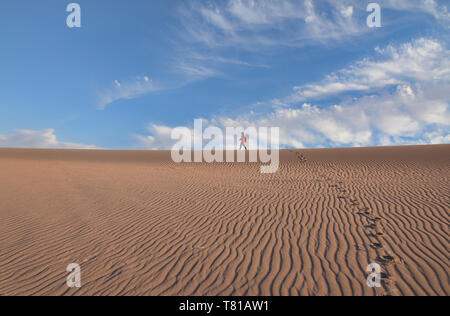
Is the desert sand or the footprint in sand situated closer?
the desert sand

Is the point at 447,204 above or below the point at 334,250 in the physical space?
above

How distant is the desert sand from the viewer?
Answer: 13.8 ft

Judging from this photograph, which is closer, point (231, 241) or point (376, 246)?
point (376, 246)

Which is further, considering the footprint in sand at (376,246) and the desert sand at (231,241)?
the footprint in sand at (376,246)

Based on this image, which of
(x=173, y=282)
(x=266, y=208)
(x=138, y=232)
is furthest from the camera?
(x=266, y=208)

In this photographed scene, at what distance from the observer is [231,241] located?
5898 millimetres

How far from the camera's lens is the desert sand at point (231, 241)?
4.21m

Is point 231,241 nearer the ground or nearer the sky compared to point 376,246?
nearer the ground
